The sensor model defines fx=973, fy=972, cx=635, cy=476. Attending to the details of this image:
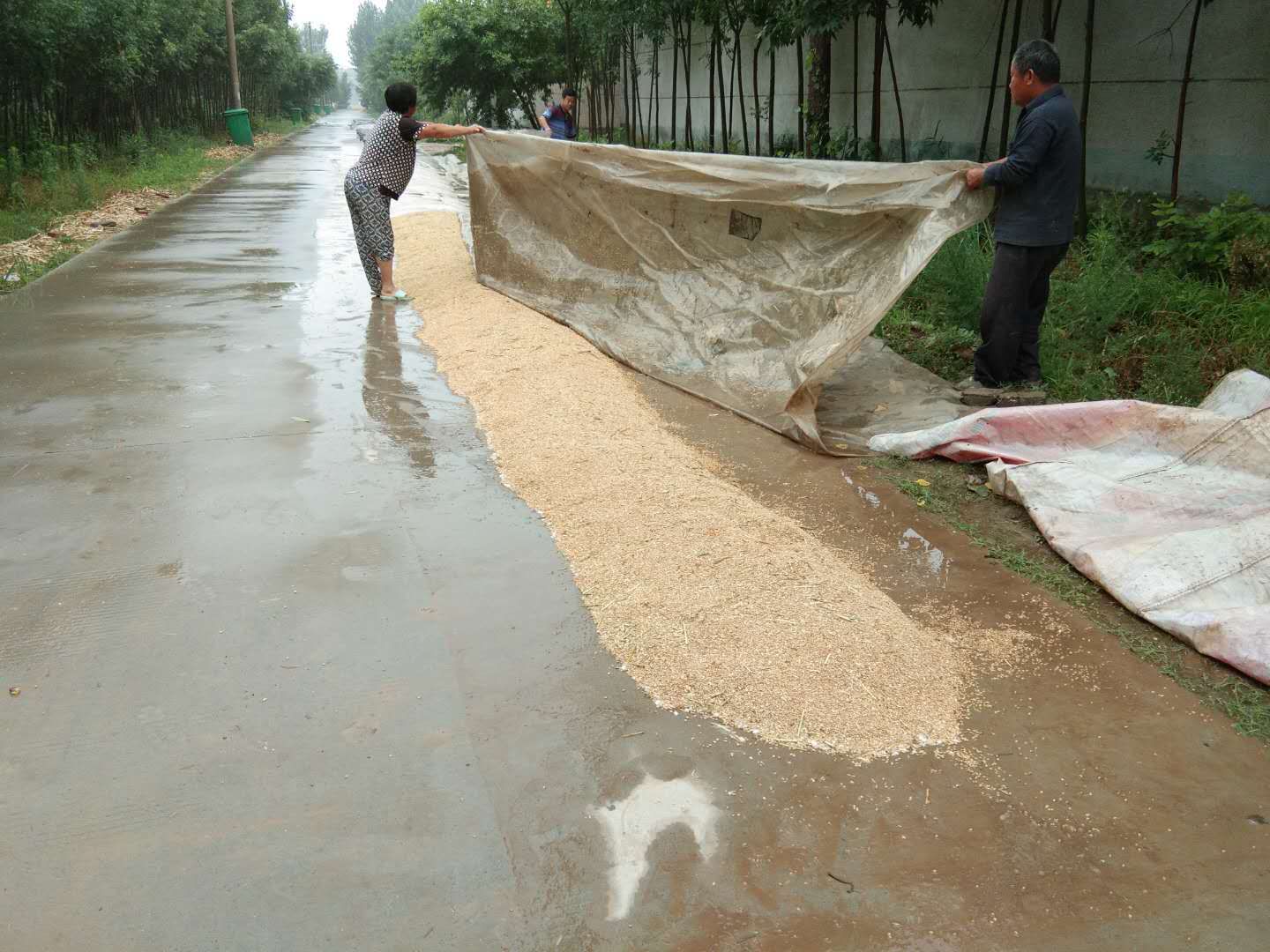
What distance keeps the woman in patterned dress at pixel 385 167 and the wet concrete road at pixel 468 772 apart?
356 cm

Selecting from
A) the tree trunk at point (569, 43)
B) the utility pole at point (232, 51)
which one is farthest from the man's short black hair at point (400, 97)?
the utility pole at point (232, 51)

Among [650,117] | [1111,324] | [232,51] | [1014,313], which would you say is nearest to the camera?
[1014,313]

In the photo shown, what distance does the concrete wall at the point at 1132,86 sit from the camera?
18.8 feet

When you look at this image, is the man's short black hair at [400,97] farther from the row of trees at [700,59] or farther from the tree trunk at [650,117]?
the tree trunk at [650,117]

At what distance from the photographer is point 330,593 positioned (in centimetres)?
308

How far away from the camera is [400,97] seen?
682cm

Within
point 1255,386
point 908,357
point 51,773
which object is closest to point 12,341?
point 51,773

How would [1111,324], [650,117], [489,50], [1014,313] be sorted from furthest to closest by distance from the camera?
[489,50]
[650,117]
[1111,324]
[1014,313]

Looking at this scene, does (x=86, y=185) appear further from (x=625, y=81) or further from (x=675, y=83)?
(x=625, y=81)

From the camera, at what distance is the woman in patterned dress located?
690cm

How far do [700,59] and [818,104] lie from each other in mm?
6895

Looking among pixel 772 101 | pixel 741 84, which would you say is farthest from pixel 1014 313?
pixel 741 84

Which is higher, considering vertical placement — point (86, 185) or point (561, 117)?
point (561, 117)

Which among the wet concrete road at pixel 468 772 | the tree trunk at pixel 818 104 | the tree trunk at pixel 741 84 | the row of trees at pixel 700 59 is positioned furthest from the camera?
the tree trunk at pixel 741 84
